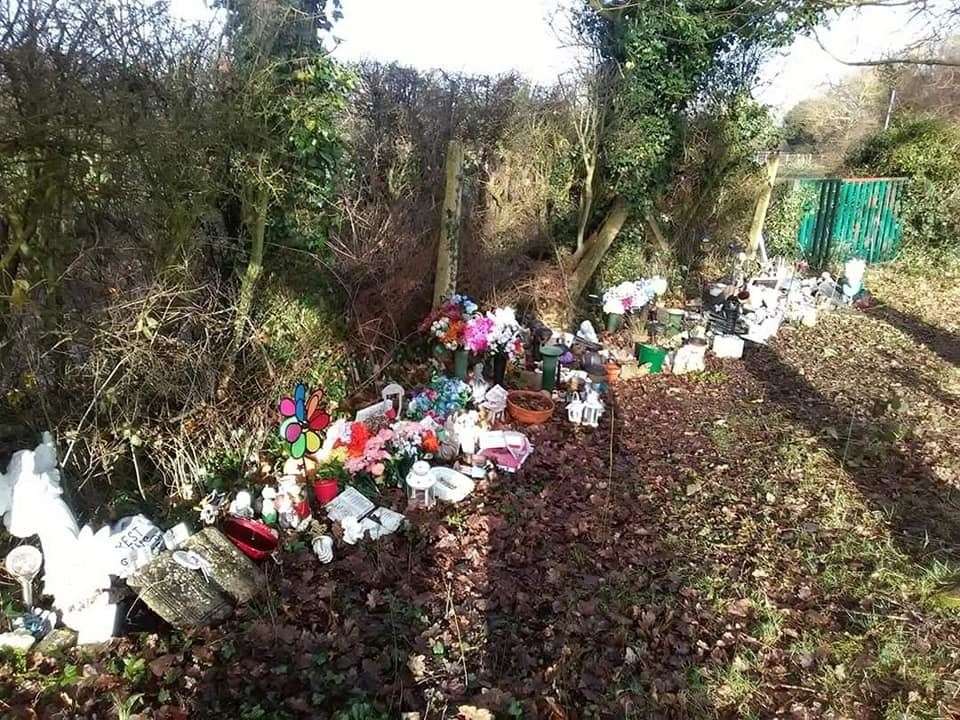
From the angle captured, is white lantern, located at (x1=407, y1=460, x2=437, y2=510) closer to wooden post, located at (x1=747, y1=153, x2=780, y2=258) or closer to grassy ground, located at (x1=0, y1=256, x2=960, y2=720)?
grassy ground, located at (x1=0, y1=256, x2=960, y2=720)

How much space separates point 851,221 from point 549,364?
9.85m

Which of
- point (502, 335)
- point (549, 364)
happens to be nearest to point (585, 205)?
point (549, 364)

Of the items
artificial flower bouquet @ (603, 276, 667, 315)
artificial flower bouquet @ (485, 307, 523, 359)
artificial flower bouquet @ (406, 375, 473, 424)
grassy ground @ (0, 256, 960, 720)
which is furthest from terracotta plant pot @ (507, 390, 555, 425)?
artificial flower bouquet @ (603, 276, 667, 315)

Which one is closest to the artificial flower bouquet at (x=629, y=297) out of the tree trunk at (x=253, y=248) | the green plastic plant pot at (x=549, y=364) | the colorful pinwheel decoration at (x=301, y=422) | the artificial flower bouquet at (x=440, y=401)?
the green plastic plant pot at (x=549, y=364)

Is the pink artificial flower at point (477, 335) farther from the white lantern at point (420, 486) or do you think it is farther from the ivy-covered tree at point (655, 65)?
the ivy-covered tree at point (655, 65)

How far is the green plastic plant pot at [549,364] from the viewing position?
6.29 meters

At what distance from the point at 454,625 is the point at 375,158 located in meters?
5.20

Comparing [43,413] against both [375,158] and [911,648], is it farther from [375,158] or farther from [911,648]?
[911,648]

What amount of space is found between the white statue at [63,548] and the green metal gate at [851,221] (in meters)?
12.7

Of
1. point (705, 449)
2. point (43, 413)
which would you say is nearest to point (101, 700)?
point (43, 413)

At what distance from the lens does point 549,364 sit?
6328mm

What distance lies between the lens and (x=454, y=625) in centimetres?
333

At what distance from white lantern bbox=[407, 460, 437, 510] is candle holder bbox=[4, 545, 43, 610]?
2153mm

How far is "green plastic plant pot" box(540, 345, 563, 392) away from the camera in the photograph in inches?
248
